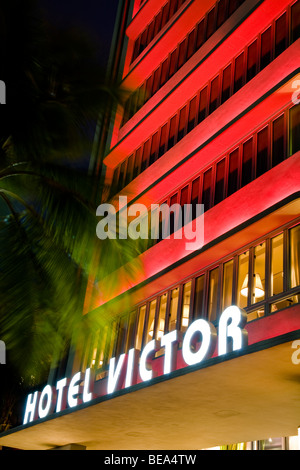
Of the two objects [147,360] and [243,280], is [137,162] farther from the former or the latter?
[147,360]

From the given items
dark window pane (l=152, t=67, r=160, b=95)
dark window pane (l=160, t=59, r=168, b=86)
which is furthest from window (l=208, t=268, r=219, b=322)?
dark window pane (l=152, t=67, r=160, b=95)

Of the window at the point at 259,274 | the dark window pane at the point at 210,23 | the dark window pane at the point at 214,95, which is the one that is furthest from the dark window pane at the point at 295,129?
the dark window pane at the point at 210,23

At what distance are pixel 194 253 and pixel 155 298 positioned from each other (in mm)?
3916

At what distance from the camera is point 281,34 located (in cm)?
2030

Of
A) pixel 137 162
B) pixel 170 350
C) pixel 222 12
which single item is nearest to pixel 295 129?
pixel 170 350

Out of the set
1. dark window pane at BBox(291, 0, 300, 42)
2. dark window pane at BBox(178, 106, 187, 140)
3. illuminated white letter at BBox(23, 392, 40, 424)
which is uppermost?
dark window pane at BBox(178, 106, 187, 140)

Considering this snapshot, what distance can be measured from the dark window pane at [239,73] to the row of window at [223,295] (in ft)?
24.4

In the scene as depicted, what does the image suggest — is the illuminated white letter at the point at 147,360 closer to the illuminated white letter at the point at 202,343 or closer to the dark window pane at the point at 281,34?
the illuminated white letter at the point at 202,343

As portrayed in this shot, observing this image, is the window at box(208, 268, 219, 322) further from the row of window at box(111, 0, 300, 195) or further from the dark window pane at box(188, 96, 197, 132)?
the dark window pane at box(188, 96, 197, 132)

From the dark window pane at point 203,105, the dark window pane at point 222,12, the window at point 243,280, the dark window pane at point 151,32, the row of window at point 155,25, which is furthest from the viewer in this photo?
the dark window pane at point 151,32

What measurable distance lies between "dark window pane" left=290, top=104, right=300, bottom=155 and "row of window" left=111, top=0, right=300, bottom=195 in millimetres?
2985

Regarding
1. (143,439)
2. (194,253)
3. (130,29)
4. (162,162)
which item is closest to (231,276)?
(194,253)

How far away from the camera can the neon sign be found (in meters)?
13.9

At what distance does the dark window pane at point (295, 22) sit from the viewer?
1934cm
